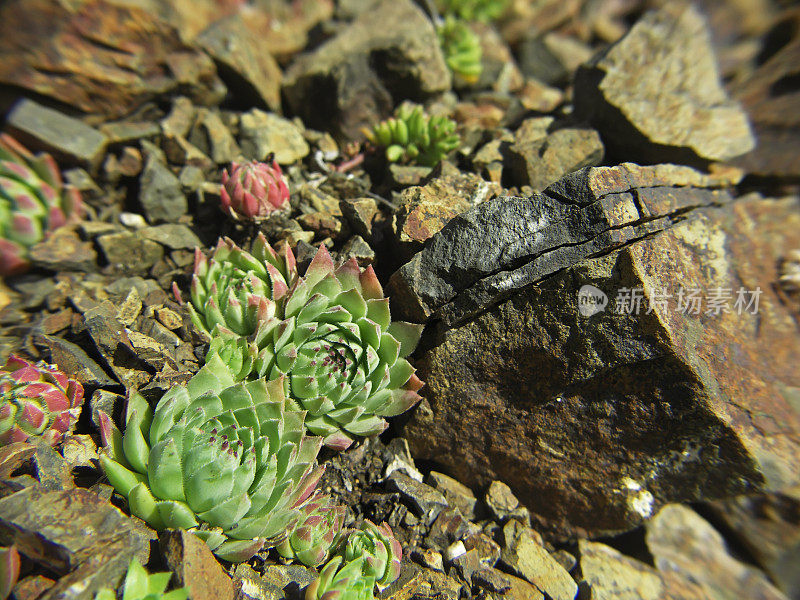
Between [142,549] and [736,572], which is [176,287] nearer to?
[142,549]

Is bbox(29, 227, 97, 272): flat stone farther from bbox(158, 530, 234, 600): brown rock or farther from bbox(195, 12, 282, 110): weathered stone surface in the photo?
bbox(158, 530, 234, 600): brown rock

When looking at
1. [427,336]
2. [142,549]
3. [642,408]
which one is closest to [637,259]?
[642,408]

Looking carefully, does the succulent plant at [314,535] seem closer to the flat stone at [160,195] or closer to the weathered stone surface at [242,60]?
the flat stone at [160,195]

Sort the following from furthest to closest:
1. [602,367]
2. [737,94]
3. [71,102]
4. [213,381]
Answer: [737,94] < [71,102] < [602,367] < [213,381]

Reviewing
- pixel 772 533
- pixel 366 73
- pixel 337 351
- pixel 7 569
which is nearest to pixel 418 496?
pixel 337 351

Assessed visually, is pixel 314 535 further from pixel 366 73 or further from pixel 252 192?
pixel 366 73

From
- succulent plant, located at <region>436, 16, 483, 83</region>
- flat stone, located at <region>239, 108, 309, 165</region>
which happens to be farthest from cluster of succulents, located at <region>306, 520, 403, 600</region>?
succulent plant, located at <region>436, 16, 483, 83</region>
